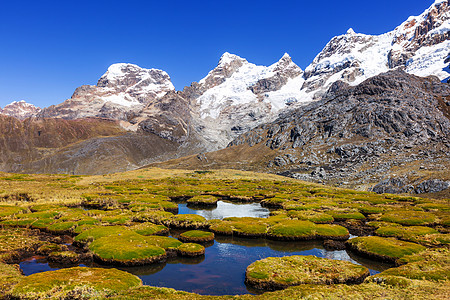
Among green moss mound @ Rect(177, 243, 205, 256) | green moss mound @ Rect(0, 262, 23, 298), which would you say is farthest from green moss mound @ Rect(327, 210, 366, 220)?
green moss mound @ Rect(0, 262, 23, 298)

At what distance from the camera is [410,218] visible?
54.3 meters

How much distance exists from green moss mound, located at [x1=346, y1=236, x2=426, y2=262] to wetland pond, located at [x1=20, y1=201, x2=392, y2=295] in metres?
1.09

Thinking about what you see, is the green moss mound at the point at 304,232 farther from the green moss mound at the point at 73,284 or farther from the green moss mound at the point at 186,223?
the green moss mound at the point at 73,284

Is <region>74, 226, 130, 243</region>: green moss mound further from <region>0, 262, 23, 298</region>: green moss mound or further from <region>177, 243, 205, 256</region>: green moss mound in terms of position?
<region>177, 243, 205, 256</region>: green moss mound

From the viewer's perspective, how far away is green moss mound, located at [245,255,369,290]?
26.8 metres

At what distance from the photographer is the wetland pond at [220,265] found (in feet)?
90.5

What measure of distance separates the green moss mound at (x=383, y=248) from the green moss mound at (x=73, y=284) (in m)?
29.9

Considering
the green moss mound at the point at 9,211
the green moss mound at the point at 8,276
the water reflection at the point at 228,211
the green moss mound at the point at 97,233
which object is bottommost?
the water reflection at the point at 228,211

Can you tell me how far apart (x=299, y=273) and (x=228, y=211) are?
134ft

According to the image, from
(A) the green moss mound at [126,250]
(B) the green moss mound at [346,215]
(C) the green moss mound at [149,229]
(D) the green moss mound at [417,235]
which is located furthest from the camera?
(B) the green moss mound at [346,215]

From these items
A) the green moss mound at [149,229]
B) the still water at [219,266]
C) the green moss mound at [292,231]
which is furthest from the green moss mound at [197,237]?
the green moss mound at [292,231]

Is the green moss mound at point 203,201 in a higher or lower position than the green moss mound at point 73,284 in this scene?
higher

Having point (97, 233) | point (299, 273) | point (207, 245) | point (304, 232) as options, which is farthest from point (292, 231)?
point (97, 233)

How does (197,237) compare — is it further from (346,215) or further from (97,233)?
(346,215)
